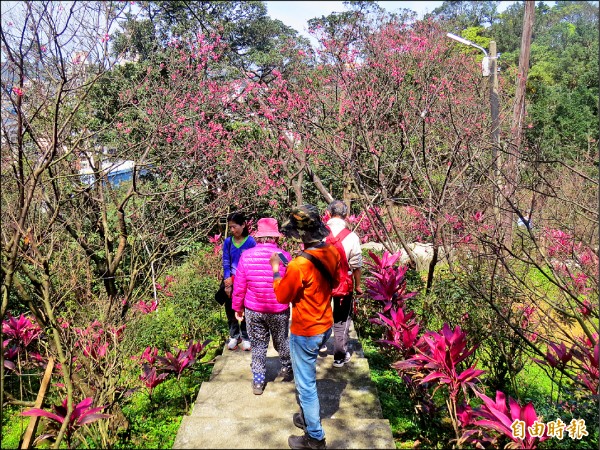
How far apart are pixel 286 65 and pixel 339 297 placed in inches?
368

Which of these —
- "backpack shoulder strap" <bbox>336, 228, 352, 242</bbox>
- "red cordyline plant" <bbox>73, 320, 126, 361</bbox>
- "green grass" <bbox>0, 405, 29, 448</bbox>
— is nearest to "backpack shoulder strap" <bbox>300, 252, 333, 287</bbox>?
"backpack shoulder strap" <bbox>336, 228, 352, 242</bbox>

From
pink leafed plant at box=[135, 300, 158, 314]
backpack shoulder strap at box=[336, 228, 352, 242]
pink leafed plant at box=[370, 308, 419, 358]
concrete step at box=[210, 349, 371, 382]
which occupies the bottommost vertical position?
concrete step at box=[210, 349, 371, 382]

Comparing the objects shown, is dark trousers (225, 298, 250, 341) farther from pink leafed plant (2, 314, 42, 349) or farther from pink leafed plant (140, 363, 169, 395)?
pink leafed plant (2, 314, 42, 349)

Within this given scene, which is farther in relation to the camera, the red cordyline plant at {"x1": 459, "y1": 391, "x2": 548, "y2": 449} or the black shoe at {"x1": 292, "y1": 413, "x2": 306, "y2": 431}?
the black shoe at {"x1": 292, "y1": 413, "x2": 306, "y2": 431}

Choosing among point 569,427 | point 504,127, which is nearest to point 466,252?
point 569,427

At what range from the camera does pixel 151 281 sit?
6.98 meters

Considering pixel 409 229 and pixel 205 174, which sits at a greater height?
pixel 205 174

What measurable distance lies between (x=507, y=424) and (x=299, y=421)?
1347mm

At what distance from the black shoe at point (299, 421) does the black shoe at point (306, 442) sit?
0.13m

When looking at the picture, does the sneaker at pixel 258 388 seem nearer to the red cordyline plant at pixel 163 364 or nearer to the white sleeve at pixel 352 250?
the red cordyline plant at pixel 163 364

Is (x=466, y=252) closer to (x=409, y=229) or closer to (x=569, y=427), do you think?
(x=569, y=427)

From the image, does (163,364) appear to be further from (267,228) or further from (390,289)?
(390,289)

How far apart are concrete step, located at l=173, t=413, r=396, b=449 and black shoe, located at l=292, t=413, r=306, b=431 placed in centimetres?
3

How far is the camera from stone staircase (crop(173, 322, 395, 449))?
3.16m
